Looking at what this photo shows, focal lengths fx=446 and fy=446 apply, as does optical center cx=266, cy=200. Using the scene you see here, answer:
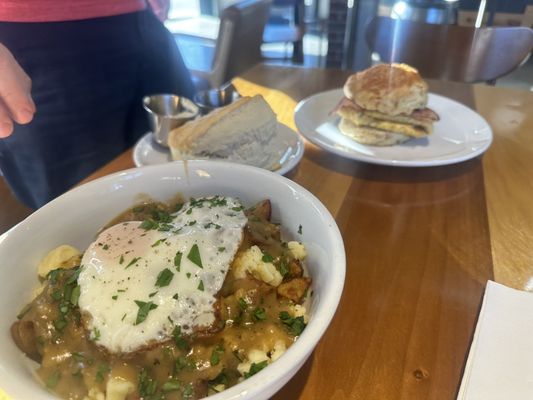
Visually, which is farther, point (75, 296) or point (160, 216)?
point (160, 216)

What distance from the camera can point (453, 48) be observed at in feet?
6.97

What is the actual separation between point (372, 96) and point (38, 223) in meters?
0.96

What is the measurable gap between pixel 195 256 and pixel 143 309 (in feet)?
0.32

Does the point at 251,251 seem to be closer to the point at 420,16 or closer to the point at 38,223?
the point at 38,223

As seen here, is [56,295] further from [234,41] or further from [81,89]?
[234,41]

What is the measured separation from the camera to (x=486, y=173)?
1.17 m

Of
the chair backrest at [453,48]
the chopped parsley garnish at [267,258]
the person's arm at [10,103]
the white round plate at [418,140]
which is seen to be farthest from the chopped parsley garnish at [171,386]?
the chair backrest at [453,48]

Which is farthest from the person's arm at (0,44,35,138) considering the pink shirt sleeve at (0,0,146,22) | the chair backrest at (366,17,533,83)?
the chair backrest at (366,17,533,83)

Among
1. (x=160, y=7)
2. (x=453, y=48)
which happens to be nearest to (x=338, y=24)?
(x=453, y=48)

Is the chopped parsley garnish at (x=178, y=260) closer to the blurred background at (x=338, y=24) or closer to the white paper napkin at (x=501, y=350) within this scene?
the white paper napkin at (x=501, y=350)

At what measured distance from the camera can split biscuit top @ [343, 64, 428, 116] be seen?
128cm

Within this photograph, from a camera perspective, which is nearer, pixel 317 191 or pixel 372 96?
pixel 317 191

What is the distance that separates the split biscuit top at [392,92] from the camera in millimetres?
1284

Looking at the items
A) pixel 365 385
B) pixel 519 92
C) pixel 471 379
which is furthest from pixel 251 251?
pixel 519 92
